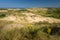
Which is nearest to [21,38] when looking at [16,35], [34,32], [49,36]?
[16,35]

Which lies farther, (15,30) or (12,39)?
(15,30)

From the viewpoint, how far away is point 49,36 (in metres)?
10.4

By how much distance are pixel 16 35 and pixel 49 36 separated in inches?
78.7

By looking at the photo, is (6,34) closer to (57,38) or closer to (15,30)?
(15,30)

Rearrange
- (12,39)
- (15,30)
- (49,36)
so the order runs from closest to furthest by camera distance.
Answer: (12,39), (15,30), (49,36)

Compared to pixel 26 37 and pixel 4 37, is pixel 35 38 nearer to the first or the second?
pixel 26 37

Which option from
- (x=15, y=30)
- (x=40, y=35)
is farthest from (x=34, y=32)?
(x=15, y=30)

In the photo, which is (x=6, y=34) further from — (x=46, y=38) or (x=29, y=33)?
(x=46, y=38)

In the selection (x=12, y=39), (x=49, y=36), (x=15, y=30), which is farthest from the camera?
(x=49, y=36)

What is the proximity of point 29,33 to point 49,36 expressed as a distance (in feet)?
4.12

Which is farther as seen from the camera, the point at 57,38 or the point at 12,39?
the point at 57,38

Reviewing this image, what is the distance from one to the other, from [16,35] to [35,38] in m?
0.92

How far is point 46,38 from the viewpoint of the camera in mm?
9977

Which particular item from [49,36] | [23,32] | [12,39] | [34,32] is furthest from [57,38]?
[12,39]
